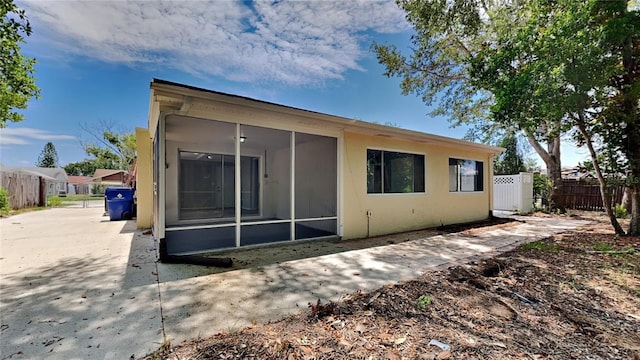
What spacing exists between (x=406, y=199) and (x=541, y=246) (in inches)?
116

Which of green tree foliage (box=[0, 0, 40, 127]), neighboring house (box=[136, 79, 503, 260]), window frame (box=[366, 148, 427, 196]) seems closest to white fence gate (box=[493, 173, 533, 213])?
neighboring house (box=[136, 79, 503, 260])

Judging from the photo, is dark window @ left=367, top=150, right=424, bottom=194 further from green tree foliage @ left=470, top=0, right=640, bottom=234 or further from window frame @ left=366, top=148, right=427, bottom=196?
green tree foliage @ left=470, top=0, right=640, bottom=234

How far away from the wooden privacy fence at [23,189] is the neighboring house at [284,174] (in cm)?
989

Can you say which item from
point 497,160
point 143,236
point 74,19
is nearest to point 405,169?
point 143,236

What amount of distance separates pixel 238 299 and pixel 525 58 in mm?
7929

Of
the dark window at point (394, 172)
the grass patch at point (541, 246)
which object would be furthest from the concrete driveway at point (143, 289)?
the dark window at point (394, 172)

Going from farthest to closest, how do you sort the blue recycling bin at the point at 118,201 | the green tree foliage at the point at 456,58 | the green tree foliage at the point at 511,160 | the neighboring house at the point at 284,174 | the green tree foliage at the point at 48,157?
1. the green tree foliage at the point at 48,157
2. the green tree foliage at the point at 511,160
3. the blue recycling bin at the point at 118,201
4. the green tree foliage at the point at 456,58
5. the neighboring house at the point at 284,174

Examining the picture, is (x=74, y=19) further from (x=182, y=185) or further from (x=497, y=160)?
(x=497, y=160)

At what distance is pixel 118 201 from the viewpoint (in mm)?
9438

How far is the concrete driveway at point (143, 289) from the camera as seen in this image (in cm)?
221

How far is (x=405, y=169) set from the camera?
24.4 ft

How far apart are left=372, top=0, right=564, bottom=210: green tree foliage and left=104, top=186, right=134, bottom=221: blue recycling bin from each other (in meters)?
10.7

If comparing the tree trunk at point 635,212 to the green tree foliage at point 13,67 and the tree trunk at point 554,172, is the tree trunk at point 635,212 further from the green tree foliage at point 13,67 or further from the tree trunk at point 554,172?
the green tree foliage at point 13,67

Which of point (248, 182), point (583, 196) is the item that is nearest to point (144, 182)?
point (248, 182)
